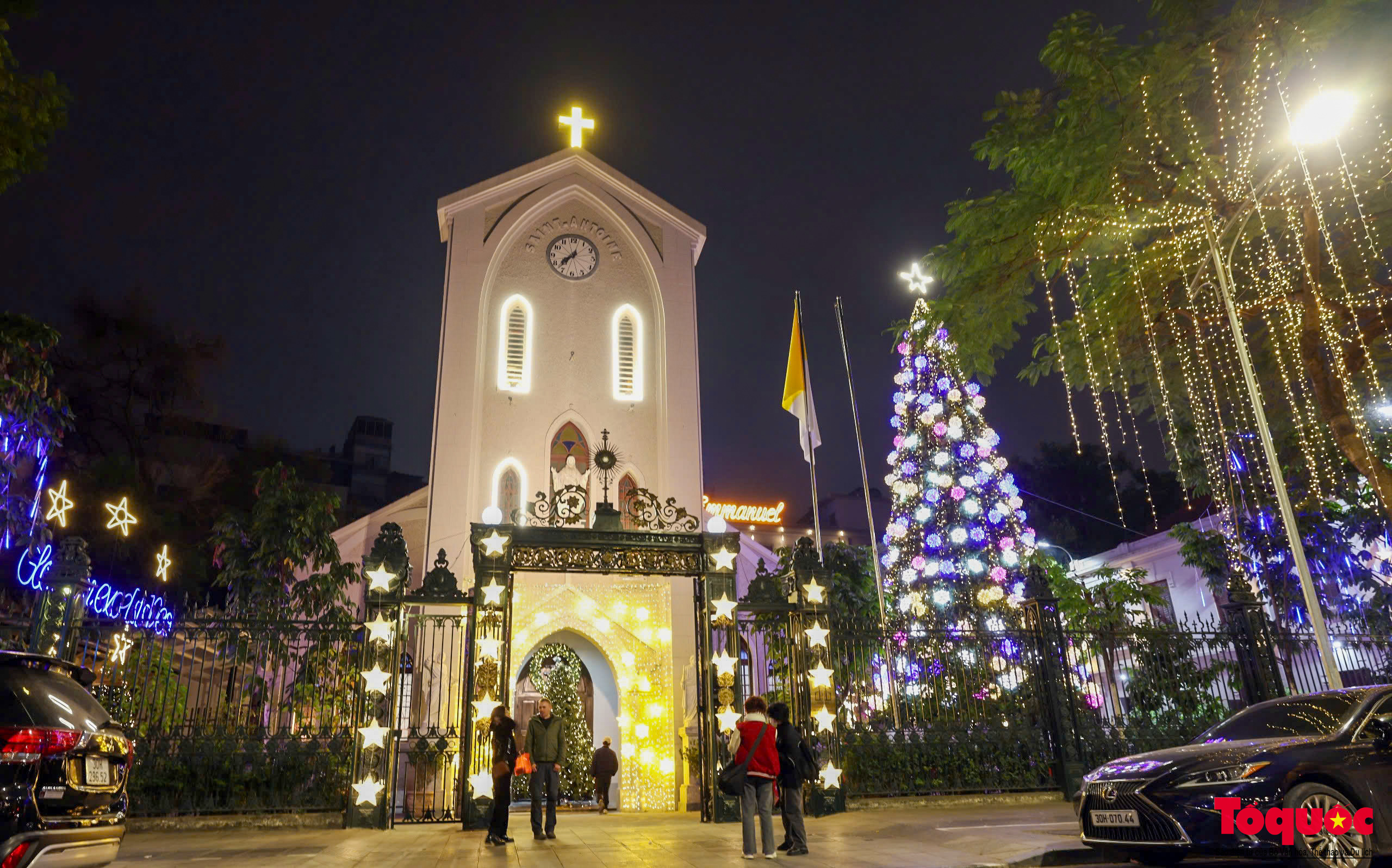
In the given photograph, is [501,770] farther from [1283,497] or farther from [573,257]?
[573,257]

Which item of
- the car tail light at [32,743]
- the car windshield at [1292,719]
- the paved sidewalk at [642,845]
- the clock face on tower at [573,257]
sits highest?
the clock face on tower at [573,257]

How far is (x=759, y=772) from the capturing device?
8.03 metres

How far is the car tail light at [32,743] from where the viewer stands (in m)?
4.77

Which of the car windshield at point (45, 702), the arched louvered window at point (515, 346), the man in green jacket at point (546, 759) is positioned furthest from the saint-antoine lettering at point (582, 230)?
the car windshield at point (45, 702)

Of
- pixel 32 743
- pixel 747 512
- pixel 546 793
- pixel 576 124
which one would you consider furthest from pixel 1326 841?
pixel 747 512

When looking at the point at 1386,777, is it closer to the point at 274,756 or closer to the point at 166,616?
the point at 274,756

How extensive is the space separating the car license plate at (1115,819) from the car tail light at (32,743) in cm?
758

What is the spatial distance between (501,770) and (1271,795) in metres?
7.51

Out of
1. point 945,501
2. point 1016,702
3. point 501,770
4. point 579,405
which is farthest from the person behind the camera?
point 579,405

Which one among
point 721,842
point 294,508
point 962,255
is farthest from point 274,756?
point 962,255

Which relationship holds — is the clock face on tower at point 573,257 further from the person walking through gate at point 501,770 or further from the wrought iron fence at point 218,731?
the person walking through gate at point 501,770

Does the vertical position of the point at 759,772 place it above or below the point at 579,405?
below

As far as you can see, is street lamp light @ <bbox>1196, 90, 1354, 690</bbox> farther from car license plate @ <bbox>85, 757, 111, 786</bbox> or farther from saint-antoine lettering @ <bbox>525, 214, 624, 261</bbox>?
saint-antoine lettering @ <bbox>525, 214, 624, 261</bbox>

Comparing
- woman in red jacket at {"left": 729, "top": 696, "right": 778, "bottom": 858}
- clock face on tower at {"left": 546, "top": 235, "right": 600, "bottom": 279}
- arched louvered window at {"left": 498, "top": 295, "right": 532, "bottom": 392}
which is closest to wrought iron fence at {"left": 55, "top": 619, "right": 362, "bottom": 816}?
woman in red jacket at {"left": 729, "top": 696, "right": 778, "bottom": 858}
